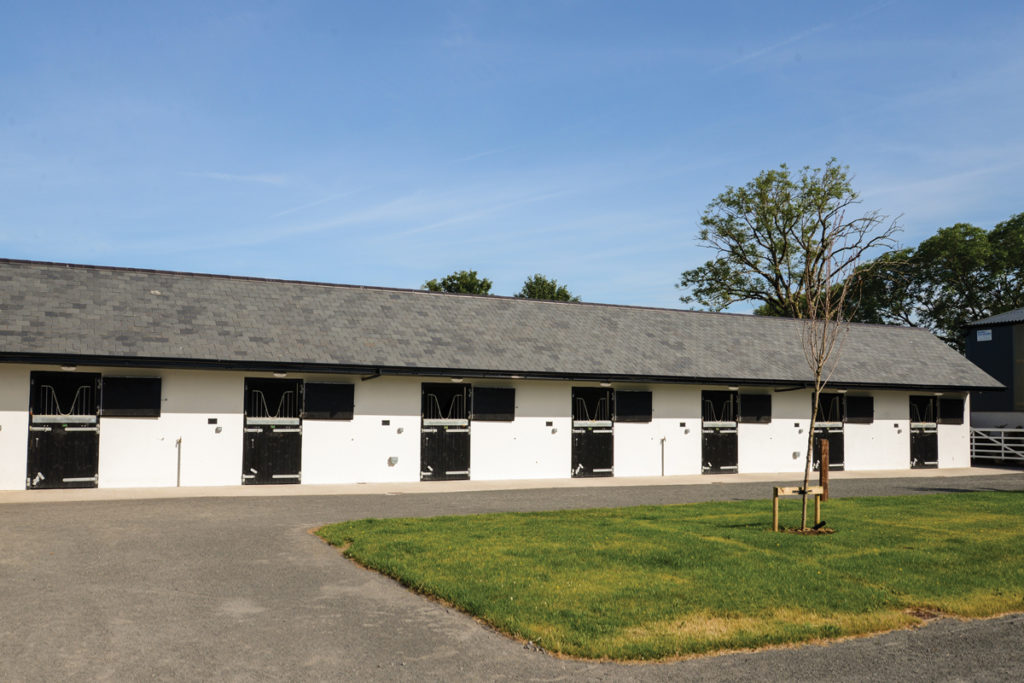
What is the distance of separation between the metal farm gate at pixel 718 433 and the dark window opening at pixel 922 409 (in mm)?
7522

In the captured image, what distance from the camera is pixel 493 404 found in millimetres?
22422

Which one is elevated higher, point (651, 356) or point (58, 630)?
point (651, 356)

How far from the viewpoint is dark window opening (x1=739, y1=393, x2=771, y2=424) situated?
25.8 metres

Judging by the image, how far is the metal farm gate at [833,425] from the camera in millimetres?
27062

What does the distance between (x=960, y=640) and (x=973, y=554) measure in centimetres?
425

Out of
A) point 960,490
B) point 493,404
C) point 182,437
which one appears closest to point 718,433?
point 960,490

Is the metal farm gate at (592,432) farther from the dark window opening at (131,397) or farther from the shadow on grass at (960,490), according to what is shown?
the dark window opening at (131,397)

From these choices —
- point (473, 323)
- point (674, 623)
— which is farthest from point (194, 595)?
point (473, 323)

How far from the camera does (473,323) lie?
24422mm

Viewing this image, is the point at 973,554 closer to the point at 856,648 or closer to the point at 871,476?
the point at 856,648

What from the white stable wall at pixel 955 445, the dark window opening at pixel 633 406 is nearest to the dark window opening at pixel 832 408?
the white stable wall at pixel 955 445

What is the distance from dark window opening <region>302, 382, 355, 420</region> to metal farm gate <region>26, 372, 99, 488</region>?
4493mm

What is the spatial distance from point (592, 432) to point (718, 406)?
4.41 metres

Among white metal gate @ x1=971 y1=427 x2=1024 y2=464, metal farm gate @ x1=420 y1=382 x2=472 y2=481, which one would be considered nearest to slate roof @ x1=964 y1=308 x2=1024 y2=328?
white metal gate @ x1=971 y1=427 x2=1024 y2=464
